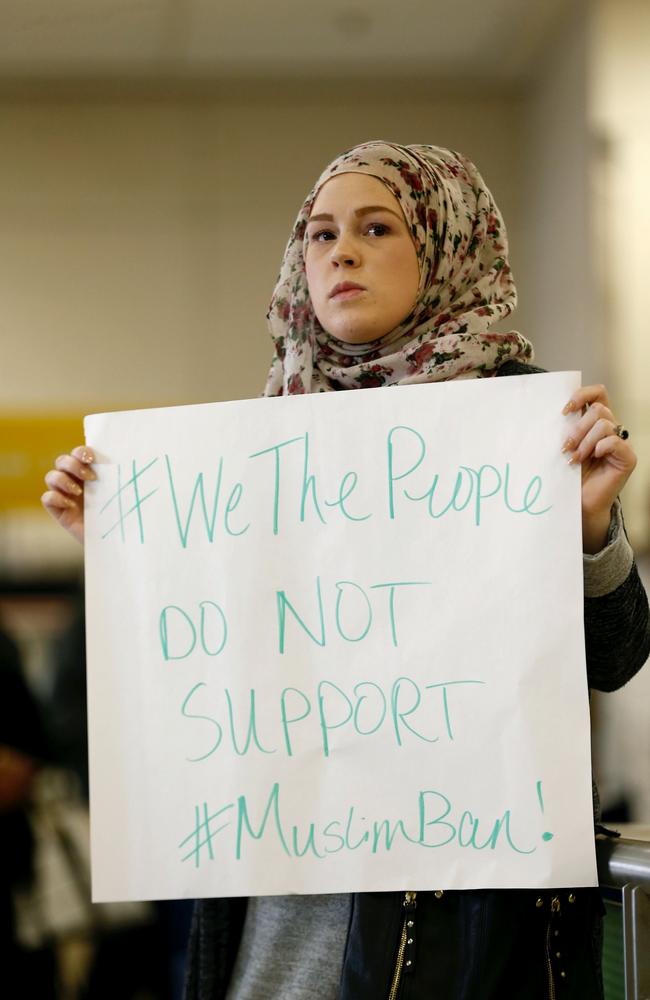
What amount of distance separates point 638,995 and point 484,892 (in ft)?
0.44

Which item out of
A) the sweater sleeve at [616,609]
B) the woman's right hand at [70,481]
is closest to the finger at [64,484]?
the woman's right hand at [70,481]

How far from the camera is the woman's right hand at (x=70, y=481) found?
104 cm

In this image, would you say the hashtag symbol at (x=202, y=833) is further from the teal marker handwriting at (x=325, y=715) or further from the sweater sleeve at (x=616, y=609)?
the sweater sleeve at (x=616, y=609)

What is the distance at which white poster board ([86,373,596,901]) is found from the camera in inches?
36.2

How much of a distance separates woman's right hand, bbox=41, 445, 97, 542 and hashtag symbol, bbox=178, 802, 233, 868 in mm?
269

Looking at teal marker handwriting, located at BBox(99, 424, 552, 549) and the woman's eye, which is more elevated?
the woman's eye

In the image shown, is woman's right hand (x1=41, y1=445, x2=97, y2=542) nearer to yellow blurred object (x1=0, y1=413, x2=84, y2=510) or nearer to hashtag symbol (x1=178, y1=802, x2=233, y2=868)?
hashtag symbol (x1=178, y1=802, x2=233, y2=868)

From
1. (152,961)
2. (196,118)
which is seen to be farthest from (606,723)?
(196,118)

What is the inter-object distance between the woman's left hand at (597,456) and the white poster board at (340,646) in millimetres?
14

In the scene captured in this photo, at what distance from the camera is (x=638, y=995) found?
892mm

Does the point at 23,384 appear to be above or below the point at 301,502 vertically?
above

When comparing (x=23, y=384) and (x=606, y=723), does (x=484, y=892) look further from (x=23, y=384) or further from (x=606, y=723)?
(x=23, y=384)

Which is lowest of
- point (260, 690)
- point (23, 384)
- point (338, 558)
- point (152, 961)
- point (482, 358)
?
point (152, 961)

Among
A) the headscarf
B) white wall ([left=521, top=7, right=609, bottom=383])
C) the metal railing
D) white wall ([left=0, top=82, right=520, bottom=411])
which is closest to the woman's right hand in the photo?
the headscarf
